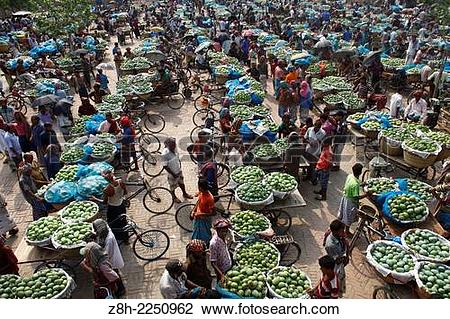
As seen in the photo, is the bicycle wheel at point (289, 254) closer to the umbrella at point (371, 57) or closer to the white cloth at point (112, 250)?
the white cloth at point (112, 250)

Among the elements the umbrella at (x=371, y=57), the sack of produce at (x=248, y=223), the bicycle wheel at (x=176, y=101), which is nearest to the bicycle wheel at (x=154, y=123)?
the bicycle wheel at (x=176, y=101)

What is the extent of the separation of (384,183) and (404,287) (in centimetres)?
284

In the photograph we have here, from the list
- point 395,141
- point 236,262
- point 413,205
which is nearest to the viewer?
point 236,262

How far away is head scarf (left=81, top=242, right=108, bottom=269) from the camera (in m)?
6.37

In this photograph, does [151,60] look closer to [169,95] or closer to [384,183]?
[169,95]

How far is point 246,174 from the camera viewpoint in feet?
30.6

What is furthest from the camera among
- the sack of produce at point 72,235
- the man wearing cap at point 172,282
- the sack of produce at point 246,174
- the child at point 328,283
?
the sack of produce at point 246,174

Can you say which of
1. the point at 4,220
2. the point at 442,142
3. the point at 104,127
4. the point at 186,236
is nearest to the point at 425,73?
the point at 442,142

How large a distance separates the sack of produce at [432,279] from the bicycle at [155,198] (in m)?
6.06

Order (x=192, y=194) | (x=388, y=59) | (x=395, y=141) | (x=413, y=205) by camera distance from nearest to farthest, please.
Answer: (x=413, y=205) < (x=395, y=141) < (x=192, y=194) < (x=388, y=59)

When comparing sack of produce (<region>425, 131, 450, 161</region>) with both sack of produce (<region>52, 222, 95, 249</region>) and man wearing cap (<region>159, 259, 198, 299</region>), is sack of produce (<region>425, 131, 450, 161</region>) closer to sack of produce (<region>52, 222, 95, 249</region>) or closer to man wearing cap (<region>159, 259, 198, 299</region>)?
man wearing cap (<region>159, 259, 198, 299</region>)

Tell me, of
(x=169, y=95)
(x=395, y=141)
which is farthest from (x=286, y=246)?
(x=169, y=95)

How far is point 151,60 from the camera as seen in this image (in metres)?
19.0

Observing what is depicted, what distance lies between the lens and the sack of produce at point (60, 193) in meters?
8.66
